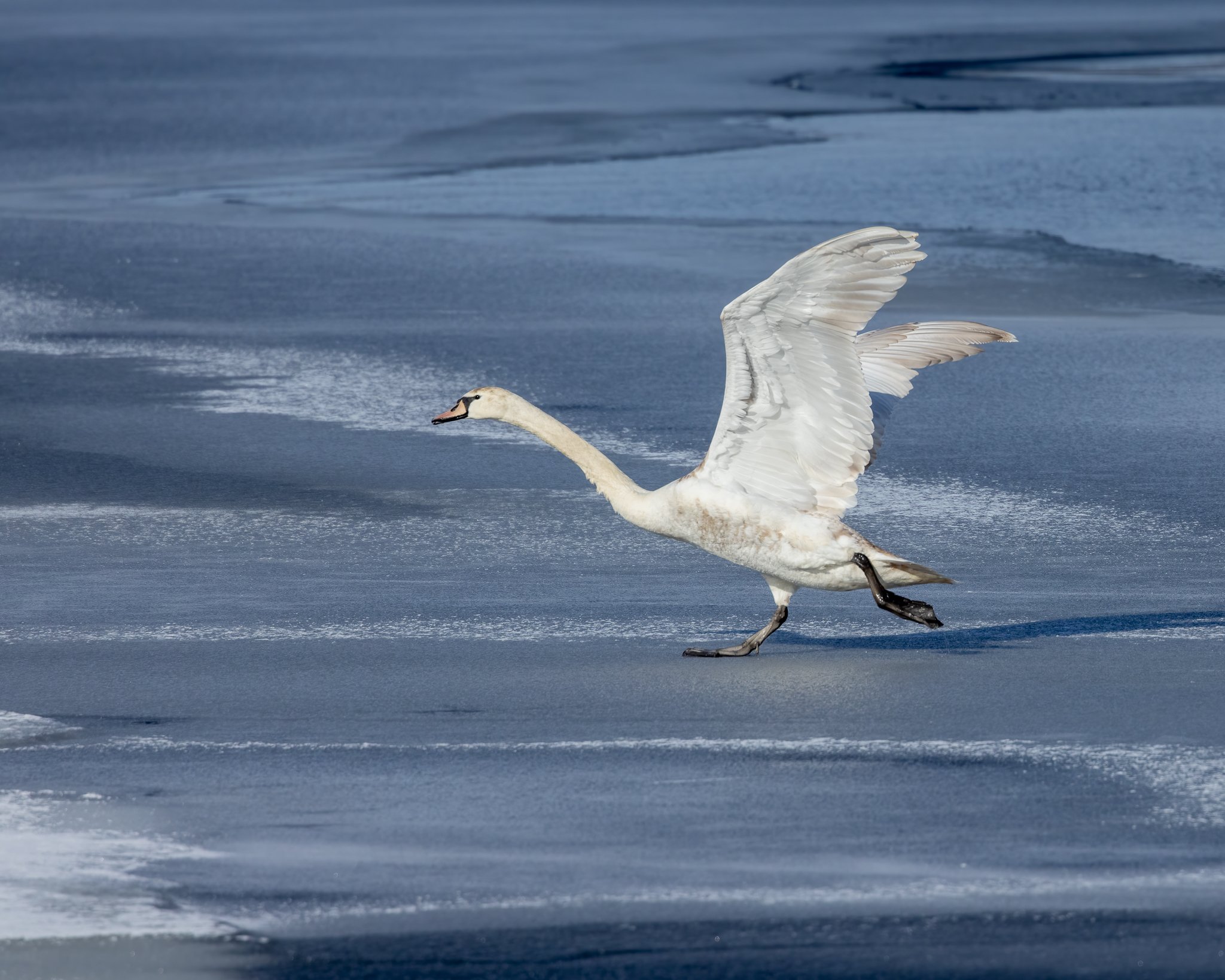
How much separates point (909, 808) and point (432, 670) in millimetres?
1903

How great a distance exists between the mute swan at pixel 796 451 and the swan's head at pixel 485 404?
0.64 feet

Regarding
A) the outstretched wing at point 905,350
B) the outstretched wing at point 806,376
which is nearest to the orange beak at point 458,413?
the outstretched wing at point 806,376

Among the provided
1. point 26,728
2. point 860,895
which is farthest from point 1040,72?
point 860,895

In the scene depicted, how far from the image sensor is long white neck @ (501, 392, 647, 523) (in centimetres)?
700

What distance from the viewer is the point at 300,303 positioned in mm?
14500

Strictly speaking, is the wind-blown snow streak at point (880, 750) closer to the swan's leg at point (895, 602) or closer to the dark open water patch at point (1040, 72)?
the swan's leg at point (895, 602)

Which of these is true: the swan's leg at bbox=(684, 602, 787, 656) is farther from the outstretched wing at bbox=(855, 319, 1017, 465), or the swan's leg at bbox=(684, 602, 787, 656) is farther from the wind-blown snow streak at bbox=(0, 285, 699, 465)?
the wind-blown snow streak at bbox=(0, 285, 699, 465)

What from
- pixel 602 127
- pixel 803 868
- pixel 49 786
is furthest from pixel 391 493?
pixel 602 127

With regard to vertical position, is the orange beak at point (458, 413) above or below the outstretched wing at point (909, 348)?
below

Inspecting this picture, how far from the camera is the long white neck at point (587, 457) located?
700cm

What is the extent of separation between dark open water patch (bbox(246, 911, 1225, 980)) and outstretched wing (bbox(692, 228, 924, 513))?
251cm

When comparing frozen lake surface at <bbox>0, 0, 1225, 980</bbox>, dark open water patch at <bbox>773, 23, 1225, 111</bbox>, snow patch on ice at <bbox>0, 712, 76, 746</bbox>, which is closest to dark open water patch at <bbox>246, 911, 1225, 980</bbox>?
frozen lake surface at <bbox>0, 0, 1225, 980</bbox>

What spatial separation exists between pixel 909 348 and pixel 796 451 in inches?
38.3

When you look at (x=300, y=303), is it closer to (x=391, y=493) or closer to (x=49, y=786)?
(x=391, y=493)
